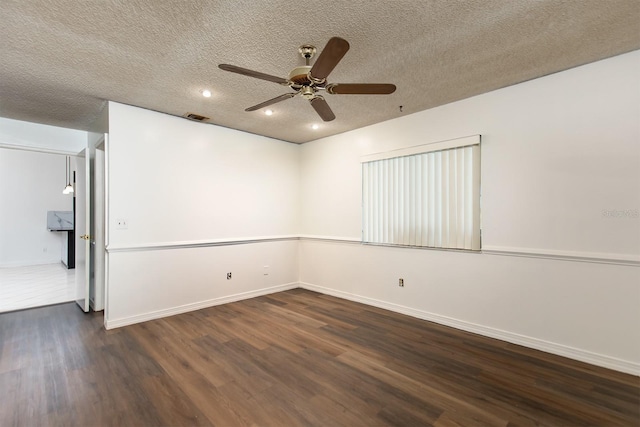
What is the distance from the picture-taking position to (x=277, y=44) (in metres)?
2.24

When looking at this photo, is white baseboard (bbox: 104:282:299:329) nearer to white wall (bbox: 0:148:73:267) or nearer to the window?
the window

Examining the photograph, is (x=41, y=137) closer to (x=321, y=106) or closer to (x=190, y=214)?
(x=190, y=214)

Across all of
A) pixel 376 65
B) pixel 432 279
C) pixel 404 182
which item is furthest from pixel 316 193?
pixel 376 65

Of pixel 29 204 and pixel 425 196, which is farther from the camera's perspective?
pixel 29 204

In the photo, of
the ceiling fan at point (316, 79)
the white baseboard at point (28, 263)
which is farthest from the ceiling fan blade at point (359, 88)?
the white baseboard at point (28, 263)

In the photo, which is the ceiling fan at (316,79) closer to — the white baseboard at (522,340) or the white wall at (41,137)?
the white baseboard at (522,340)

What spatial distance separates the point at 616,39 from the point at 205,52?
124 inches

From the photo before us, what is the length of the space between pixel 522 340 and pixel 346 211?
8.75 ft

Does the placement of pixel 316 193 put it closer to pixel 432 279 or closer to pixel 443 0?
pixel 432 279

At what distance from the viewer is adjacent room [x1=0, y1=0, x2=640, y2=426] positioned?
1985 mm

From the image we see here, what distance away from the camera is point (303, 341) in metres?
3.03

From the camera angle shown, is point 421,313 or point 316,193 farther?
point 316,193

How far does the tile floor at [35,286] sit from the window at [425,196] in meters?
4.81

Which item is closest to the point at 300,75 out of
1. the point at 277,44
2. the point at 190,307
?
the point at 277,44
